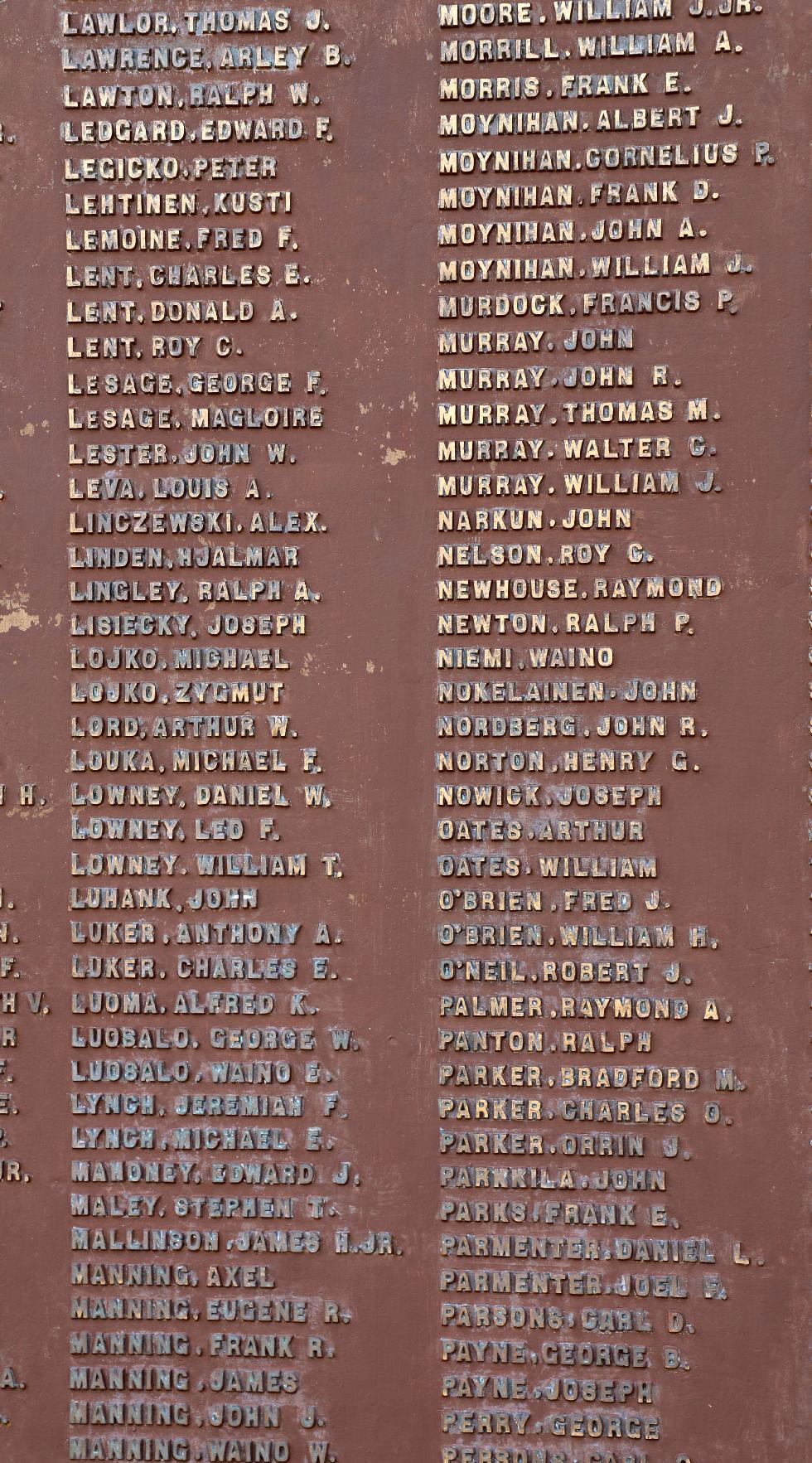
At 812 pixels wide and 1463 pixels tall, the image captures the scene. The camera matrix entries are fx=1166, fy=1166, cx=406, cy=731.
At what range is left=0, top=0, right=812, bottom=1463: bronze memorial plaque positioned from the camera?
4.67 metres

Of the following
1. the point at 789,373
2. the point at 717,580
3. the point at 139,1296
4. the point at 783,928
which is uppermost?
the point at 789,373

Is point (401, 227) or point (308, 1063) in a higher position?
point (401, 227)

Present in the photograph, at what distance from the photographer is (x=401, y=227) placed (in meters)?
4.77

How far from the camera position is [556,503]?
4.75 meters

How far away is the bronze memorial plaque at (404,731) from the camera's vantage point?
4672 mm

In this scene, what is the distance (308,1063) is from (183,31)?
167 inches

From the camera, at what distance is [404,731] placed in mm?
4785

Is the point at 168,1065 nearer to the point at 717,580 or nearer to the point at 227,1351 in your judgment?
the point at 227,1351

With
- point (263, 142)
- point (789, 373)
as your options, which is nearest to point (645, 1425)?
point (789, 373)

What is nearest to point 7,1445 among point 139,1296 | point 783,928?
point 139,1296

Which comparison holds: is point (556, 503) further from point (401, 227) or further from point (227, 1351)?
point (227, 1351)

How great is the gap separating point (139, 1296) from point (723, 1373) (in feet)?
7.77

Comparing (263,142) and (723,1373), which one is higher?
(263,142)

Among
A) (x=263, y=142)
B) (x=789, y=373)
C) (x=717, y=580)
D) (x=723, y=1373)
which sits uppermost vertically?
(x=263, y=142)
